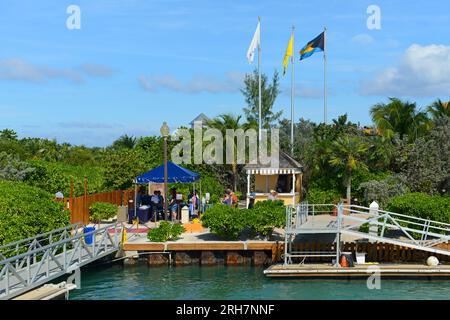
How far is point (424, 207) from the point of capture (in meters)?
27.5

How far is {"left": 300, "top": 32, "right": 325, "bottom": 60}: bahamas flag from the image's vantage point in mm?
47125

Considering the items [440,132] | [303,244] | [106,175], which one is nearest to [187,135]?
[106,175]

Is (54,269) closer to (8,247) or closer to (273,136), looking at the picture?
(8,247)

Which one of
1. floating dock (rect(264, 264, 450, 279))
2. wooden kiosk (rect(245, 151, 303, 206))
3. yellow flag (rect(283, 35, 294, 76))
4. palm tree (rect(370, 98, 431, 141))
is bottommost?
floating dock (rect(264, 264, 450, 279))

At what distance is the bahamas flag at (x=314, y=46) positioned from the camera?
155 ft

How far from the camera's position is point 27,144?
67.9m

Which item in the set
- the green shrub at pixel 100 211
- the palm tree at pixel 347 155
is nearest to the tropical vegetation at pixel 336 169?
the palm tree at pixel 347 155

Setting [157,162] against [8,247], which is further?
[157,162]

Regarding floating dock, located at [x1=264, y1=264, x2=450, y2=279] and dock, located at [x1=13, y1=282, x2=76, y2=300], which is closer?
dock, located at [x1=13, y1=282, x2=76, y2=300]

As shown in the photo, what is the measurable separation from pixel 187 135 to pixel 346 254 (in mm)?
26232

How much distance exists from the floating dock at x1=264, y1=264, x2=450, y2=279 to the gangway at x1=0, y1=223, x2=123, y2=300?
639 cm

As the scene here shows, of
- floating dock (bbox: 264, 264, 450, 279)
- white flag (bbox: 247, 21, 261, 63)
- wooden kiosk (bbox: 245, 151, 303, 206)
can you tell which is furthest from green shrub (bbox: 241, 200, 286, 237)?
white flag (bbox: 247, 21, 261, 63)

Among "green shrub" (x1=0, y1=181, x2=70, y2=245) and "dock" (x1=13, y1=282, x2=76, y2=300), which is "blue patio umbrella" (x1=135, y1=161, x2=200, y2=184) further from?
"dock" (x1=13, y1=282, x2=76, y2=300)

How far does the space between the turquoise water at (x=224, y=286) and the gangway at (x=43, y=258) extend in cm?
104
